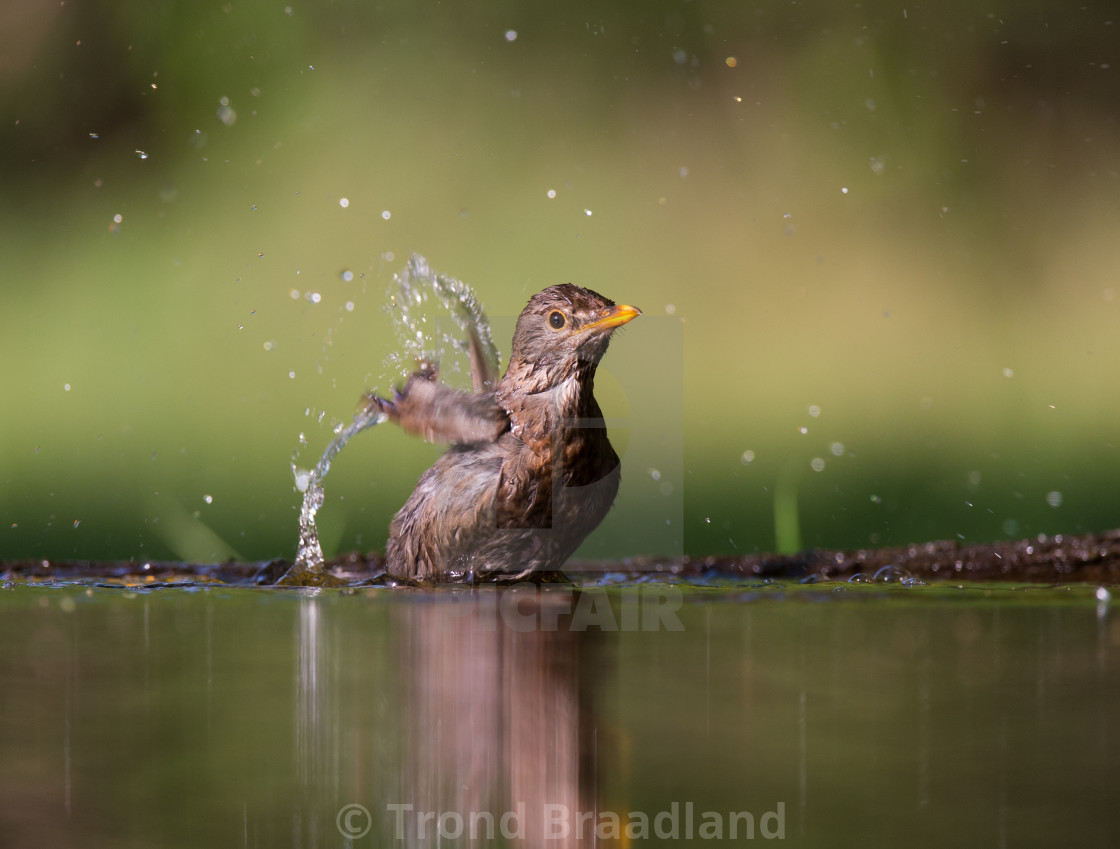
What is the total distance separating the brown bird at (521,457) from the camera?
12.0 feet

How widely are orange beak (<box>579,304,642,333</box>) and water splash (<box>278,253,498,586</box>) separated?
0.50 meters

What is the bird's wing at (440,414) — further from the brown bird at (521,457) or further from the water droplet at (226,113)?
the water droplet at (226,113)

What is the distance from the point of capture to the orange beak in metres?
3.77

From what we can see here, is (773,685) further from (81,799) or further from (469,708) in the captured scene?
(81,799)

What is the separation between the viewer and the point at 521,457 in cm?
369

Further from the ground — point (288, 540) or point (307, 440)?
point (307, 440)

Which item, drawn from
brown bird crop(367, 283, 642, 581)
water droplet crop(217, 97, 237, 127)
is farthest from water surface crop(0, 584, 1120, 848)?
water droplet crop(217, 97, 237, 127)

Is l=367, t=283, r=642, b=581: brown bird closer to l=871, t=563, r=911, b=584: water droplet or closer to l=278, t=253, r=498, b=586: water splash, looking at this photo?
l=278, t=253, r=498, b=586: water splash

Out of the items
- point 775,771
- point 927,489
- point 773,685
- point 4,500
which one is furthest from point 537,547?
point 4,500

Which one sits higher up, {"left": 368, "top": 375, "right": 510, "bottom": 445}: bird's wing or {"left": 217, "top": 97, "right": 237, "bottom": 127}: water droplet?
{"left": 217, "top": 97, "right": 237, "bottom": 127}: water droplet

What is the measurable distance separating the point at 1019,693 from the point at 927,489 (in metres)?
3.68

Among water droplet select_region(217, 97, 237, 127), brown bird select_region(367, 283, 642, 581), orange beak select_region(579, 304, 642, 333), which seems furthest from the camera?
water droplet select_region(217, 97, 237, 127)

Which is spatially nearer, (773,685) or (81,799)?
(81,799)

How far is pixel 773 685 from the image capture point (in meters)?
2.16
